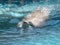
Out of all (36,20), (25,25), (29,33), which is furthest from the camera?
(36,20)

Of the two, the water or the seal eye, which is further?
the seal eye

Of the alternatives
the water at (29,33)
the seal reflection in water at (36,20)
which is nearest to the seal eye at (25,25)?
the seal reflection in water at (36,20)

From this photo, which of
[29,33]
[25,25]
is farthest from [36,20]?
[29,33]

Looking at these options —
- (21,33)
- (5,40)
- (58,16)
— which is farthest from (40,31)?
(58,16)

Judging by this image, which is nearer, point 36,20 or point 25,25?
point 25,25

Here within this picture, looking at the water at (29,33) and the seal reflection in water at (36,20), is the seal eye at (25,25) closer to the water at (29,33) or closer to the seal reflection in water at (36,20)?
the seal reflection in water at (36,20)

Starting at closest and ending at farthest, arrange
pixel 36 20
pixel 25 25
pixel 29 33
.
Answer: pixel 29 33 < pixel 25 25 < pixel 36 20

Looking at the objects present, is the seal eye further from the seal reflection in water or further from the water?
the water

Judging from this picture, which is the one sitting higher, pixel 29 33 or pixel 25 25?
pixel 25 25

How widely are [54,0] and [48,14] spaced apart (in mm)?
4651

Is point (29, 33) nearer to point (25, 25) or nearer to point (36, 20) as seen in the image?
point (25, 25)

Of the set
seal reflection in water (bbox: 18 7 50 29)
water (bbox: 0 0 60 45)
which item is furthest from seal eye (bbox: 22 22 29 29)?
water (bbox: 0 0 60 45)

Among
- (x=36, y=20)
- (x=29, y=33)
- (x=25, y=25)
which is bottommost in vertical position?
(x=29, y=33)

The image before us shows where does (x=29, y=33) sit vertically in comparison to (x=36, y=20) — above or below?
below
